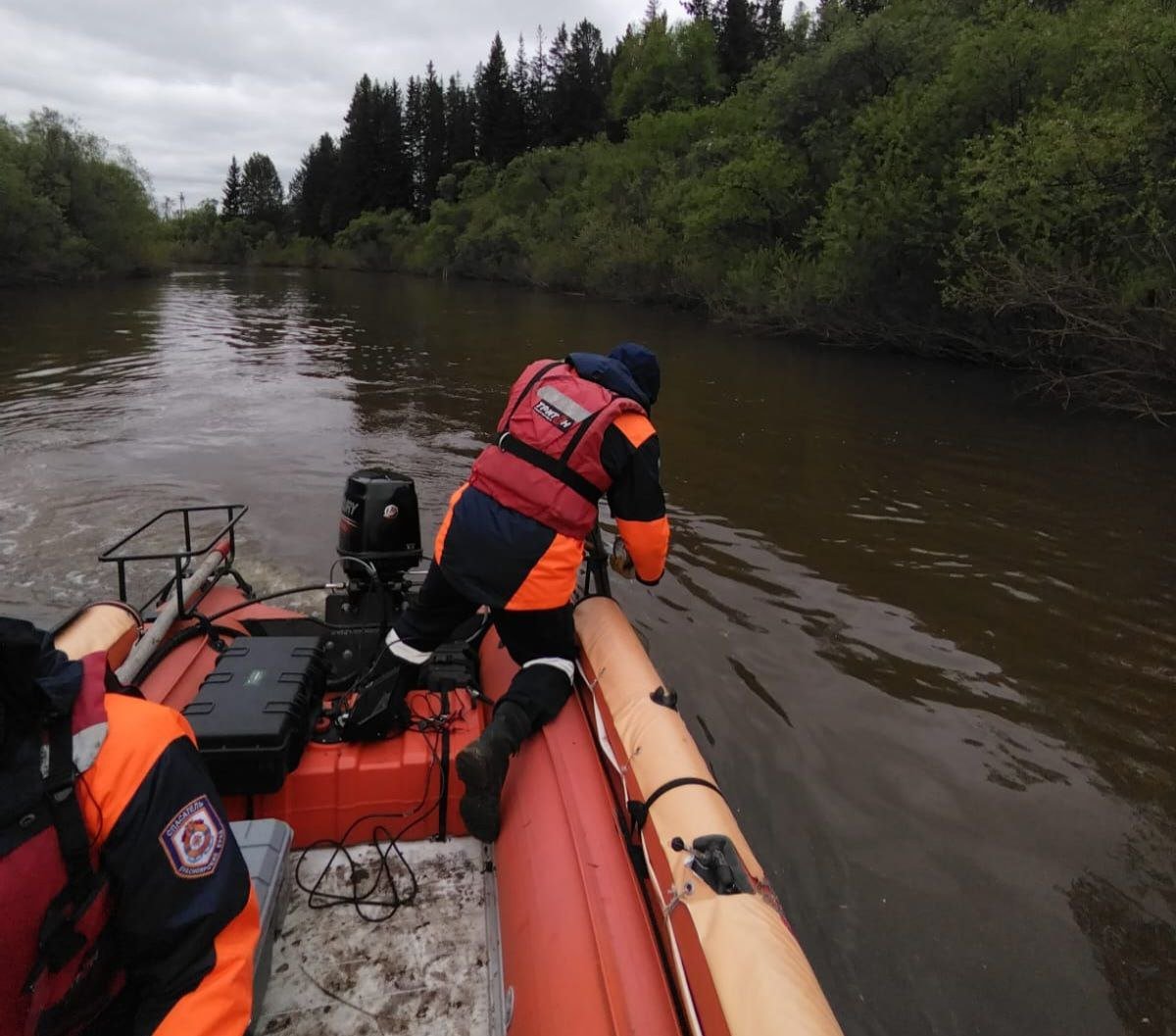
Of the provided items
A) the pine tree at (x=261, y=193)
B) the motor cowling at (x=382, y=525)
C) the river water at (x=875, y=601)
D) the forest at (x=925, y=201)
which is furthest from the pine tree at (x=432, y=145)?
the motor cowling at (x=382, y=525)

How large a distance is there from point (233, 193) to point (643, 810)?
307 feet

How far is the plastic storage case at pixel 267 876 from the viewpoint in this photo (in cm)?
196

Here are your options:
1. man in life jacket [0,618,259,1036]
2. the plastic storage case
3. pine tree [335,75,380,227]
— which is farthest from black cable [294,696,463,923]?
pine tree [335,75,380,227]

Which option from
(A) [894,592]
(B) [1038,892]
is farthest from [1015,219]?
(B) [1038,892]

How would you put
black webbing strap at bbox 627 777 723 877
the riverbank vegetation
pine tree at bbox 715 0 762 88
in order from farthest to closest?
pine tree at bbox 715 0 762 88 → the riverbank vegetation → black webbing strap at bbox 627 777 723 877

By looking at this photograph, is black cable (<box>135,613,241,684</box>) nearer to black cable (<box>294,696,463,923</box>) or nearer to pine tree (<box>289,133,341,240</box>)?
black cable (<box>294,696,463,923</box>)

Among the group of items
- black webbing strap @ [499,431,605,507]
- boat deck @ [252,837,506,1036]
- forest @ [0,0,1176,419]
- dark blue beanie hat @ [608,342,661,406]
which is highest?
forest @ [0,0,1176,419]

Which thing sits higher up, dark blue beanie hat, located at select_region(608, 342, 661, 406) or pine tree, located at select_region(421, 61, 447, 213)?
pine tree, located at select_region(421, 61, 447, 213)

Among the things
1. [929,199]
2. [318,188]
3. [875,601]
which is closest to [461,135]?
[318,188]

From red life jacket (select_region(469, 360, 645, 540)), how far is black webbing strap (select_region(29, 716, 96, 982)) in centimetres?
163

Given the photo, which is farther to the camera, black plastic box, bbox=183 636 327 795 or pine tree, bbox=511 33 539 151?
pine tree, bbox=511 33 539 151

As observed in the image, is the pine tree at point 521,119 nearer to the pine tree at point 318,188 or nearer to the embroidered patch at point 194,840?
the pine tree at point 318,188

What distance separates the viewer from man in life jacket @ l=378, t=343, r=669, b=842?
8.83 ft

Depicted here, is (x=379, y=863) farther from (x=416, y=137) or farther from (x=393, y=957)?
(x=416, y=137)
